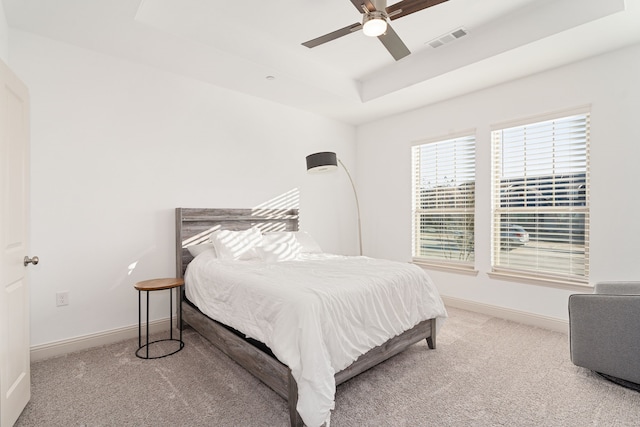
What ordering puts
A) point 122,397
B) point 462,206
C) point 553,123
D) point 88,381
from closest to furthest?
point 122,397 → point 88,381 → point 553,123 → point 462,206

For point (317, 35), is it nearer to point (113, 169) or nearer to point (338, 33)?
point (338, 33)

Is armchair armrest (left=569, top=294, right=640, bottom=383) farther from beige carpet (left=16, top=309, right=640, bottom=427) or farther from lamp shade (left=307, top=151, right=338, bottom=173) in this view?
lamp shade (left=307, top=151, right=338, bottom=173)

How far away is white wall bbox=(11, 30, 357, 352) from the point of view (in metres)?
2.69

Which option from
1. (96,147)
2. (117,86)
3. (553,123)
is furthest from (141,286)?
(553,123)

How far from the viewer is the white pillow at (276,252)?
3.29m

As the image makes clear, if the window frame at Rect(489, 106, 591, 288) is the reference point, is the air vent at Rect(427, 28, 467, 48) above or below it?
above

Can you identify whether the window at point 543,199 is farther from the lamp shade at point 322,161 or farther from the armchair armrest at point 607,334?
the lamp shade at point 322,161

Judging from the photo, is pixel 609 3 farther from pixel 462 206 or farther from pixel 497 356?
pixel 497 356

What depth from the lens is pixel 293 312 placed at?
1.86m

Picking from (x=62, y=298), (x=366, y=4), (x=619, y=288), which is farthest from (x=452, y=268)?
(x=62, y=298)

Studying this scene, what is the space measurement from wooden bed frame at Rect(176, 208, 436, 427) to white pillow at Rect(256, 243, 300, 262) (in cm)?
64

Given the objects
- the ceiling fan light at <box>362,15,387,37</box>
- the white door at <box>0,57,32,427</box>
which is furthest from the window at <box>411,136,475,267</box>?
the white door at <box>0,57,32,427</box>

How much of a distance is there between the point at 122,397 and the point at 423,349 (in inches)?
92.4

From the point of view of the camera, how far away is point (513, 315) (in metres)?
3.57
